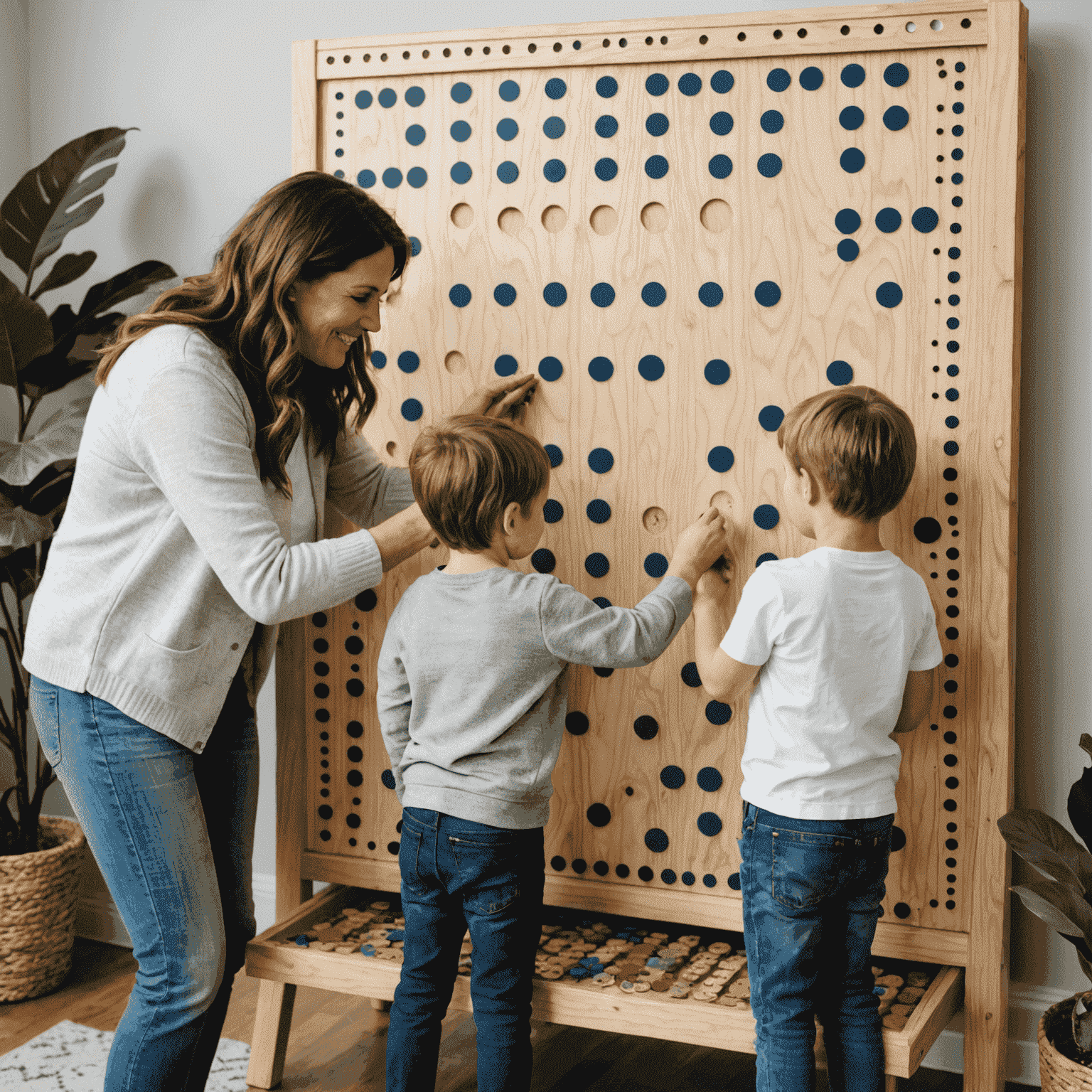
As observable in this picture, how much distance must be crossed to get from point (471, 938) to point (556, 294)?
1.04 meters

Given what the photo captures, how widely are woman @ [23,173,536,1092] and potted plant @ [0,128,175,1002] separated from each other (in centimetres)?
79

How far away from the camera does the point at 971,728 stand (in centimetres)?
175

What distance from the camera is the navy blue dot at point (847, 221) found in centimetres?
175

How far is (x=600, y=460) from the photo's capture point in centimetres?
190

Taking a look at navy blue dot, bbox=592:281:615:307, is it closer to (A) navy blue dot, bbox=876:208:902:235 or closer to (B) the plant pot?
(A) navy blue dot, bbox=876:208:902:235

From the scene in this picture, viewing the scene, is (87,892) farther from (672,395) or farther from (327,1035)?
(672,395)

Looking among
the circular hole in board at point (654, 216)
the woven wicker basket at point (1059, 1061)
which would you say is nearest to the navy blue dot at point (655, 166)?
the circular hole in board at point (654, 216)

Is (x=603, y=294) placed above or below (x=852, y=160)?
below

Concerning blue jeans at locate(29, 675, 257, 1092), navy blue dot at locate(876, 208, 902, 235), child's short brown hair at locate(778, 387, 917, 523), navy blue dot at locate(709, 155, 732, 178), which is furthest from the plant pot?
navy blue dot at locate(876, 208, 902, 235)

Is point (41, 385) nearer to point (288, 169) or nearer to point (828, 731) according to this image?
point (288, 169)

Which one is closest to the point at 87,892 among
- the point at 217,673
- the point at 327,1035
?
the point at 327,1035

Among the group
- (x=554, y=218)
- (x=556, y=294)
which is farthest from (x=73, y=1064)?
(x=554, y=218)

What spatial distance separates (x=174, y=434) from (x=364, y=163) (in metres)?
0.80

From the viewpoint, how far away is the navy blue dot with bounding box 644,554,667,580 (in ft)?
6.18
